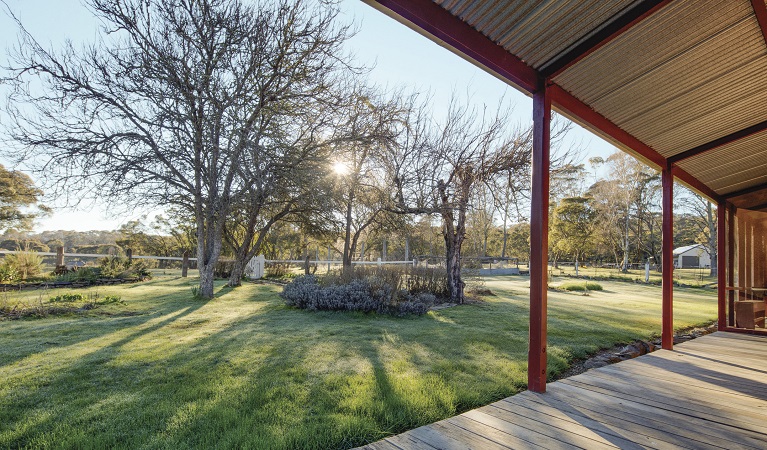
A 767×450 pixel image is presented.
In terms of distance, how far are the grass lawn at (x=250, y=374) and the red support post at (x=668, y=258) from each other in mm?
856

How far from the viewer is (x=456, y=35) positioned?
7.75 feet

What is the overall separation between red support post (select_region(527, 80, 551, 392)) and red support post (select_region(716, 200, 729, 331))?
19.0ft

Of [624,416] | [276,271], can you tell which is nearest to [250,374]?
[624,416]

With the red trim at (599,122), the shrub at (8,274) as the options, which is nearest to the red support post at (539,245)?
the red trim at (599,122)

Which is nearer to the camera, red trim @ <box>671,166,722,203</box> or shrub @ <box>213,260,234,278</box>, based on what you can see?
red trim @ <box>671,166,722,203</box>

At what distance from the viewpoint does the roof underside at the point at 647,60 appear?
243cm

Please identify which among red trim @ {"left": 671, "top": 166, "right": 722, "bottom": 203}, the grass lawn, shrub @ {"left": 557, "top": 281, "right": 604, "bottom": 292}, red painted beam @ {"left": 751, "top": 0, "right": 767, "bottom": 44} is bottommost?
shrub @ {"left": 557, "top": 281, "right": 604, "bottom": 292}

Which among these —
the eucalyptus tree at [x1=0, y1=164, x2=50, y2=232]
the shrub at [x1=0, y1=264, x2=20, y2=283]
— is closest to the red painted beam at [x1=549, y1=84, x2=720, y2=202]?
the shrub at [x1=0, y1=264, x2=20, y2=283]

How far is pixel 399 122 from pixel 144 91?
20.9ft

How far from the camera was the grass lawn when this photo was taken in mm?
2244

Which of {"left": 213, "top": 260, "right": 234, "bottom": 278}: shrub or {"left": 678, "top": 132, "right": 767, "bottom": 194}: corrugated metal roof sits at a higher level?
{"left": 678, "top": 132, "right": 767, "bottom": 194}: corrugated metal roof

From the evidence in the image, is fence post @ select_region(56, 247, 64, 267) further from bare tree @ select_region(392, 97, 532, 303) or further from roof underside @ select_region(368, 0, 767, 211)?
roof underside @ select_region(368, 0, 767, 211)

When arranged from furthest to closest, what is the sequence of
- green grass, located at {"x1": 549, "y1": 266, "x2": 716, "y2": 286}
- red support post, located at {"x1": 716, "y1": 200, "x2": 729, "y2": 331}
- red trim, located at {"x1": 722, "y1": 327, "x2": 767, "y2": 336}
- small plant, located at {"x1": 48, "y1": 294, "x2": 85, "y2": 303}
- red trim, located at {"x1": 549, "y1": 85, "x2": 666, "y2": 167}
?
green grass, located at {"x1": 549, "y1": 266, "x2": 716, "y2": 286}, small plant, located at {"x1": 48, "y1": 294, "x2": 85, "y2": 303}, red support post, located at {"x1": 716, "y1": 200, "x2": 729, "y2": 331}, red trim, located at {"x1": 722, "y1": 327, "x2": 767, "y2": 336}, red trim, located at {"x1": 549, "y1": 85, "x2": 666, "y2": 167}

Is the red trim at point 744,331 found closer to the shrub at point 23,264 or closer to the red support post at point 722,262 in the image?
the red support post at point 722,262
